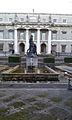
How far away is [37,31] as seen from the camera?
54531 millimetres

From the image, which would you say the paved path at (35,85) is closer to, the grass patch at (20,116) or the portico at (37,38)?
the grass patch at (20,116)

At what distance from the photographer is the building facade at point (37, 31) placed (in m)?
53.8

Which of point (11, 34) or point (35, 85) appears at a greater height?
point (11, 34)

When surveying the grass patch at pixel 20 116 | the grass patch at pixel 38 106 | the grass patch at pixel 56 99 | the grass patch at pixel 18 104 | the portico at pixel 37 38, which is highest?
the portico at pixel 37 38

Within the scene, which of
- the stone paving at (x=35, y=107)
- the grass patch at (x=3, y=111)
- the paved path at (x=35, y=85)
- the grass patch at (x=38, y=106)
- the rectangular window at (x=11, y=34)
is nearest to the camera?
the stone paving at (x=35, y=107)

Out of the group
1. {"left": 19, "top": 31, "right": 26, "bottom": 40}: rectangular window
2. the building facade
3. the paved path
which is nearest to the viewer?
the paved path

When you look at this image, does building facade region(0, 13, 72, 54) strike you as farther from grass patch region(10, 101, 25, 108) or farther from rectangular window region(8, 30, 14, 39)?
grass patch region(10, 101, 25, 108)

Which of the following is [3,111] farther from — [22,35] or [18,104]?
A: [22,35]

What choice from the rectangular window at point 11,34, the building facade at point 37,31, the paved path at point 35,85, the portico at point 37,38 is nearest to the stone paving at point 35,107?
the paved path at point 35,85

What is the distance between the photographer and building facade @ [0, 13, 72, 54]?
53812 millimetres

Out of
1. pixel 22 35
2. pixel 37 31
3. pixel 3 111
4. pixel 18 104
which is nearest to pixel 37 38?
pixel 37 31

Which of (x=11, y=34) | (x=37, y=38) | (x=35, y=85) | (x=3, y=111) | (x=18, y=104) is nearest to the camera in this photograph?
(x=3, y=111)

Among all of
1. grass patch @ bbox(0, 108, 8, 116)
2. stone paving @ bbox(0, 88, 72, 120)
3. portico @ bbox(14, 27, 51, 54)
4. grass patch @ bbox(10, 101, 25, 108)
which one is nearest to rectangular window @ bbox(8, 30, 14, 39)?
portico @ bbox(14, 27, 51, 54)

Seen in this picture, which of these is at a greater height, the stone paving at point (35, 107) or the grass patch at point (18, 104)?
the grass patch at point (18, 104)
